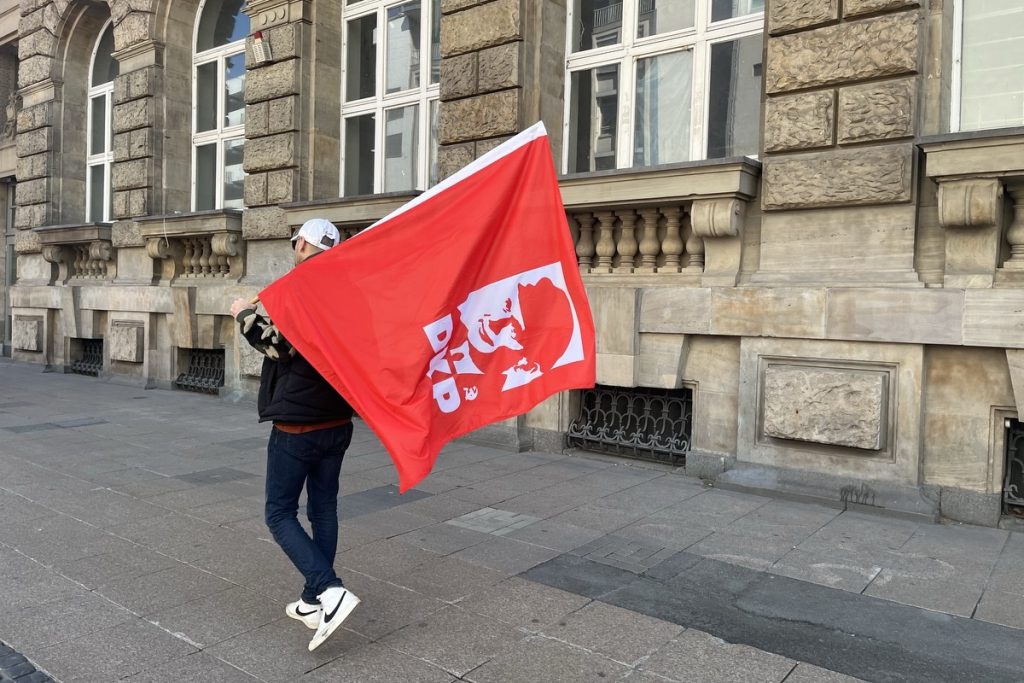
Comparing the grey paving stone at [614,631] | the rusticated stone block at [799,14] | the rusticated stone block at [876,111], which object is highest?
the rusticated stone block at [799,14]

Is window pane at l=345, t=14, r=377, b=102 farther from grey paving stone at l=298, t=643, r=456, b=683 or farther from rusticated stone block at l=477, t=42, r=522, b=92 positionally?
grey paving stone at l=298, t=643, r=456, b=683

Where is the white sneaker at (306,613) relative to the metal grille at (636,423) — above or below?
below

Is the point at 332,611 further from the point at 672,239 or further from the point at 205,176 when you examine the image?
the point at 205,176

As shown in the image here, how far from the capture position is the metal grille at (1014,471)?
5520mm

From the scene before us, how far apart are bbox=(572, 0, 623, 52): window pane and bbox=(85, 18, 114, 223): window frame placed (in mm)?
10199

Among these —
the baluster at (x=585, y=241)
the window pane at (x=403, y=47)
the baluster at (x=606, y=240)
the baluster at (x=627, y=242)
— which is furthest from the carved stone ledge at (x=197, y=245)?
the baluster at (x=627, y=242)

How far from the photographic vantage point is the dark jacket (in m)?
3.39

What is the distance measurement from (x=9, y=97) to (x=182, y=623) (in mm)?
18358

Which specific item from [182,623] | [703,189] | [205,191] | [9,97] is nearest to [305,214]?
[205,191]

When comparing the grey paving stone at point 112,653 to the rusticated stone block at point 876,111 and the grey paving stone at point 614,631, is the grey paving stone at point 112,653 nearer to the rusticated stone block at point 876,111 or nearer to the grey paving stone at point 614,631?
the grey paving stone at point 614,631

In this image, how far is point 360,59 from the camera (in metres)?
10.8

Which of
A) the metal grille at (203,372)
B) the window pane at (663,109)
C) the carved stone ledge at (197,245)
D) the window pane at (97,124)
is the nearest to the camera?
the window pane at (663,109)

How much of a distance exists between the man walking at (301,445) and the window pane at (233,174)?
9.47 m

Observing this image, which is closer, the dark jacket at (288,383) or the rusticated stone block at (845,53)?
the dark jacket at (288,383)
